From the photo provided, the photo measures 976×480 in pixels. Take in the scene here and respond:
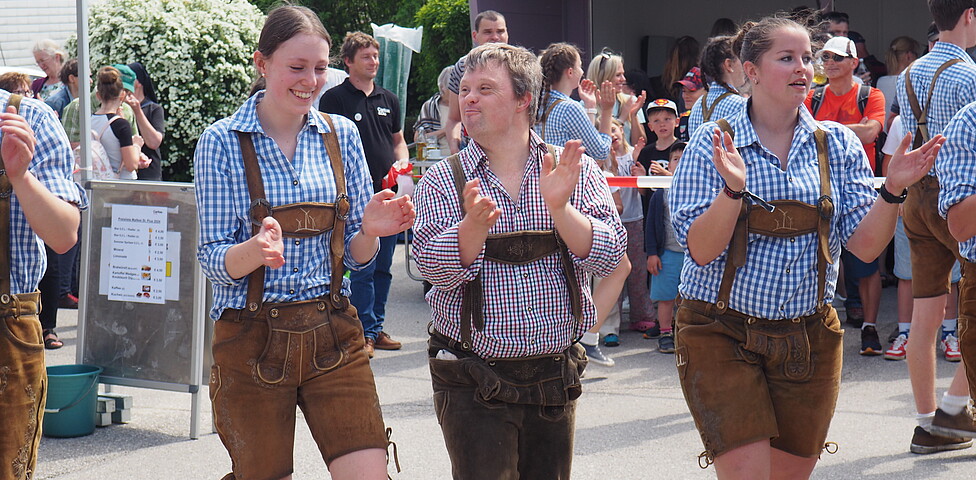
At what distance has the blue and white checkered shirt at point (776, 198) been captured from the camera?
372 cm

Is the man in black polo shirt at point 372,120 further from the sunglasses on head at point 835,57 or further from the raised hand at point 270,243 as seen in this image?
the raised hand at point 270,243

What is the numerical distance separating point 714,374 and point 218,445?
3.28 meters

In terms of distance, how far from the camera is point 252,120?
3.65m

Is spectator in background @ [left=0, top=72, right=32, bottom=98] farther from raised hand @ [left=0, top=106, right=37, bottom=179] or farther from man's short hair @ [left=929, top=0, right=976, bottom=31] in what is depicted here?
man's short hair @ [left=929, top=0, right=976, bottom=31]

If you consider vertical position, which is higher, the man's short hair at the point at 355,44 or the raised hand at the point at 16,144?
the man's short hair at the point at 355,44

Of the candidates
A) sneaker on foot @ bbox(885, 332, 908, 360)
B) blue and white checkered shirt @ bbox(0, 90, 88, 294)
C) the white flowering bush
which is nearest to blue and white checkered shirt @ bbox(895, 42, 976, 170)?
sneaker on foot @ bbox(885, 332, 908, 360)

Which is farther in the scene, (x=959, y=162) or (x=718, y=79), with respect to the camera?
(x=718, y=79)

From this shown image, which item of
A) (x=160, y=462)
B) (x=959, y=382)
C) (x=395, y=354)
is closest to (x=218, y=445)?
(x=160, y=462)

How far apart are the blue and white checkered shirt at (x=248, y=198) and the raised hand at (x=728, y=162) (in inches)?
49.2

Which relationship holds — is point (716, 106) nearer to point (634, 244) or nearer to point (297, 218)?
point (634, 244)

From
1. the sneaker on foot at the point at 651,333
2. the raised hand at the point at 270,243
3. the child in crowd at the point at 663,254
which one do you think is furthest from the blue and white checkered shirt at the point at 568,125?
the raised hand at the point at 270,243

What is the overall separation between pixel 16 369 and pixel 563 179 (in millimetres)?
1847

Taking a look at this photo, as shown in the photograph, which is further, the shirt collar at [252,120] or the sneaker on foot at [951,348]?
the sneaker on foot at [951,348]

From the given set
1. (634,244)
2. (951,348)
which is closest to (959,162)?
(951,348)
